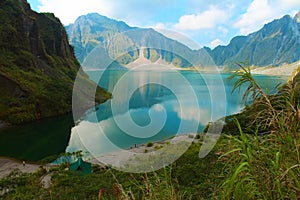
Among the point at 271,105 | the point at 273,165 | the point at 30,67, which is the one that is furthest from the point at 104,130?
the point at 30,67

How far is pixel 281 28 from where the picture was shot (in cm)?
18225

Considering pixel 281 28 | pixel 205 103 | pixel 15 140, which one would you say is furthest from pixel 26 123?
pixel 281 28

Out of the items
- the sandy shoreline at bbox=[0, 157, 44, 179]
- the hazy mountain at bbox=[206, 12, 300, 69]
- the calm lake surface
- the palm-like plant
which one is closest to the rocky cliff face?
the calm lake surface

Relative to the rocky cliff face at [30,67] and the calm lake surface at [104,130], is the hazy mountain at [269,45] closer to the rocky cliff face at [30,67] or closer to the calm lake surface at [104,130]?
the rocky cliff face at [30,67]

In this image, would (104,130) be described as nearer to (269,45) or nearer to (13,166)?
(13,166)

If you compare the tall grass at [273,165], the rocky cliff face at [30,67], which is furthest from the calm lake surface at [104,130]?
the tall grass at [273,165]

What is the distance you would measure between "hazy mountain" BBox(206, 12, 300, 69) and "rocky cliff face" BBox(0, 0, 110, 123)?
123 meters

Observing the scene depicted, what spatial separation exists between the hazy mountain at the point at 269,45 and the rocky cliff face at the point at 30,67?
123 m

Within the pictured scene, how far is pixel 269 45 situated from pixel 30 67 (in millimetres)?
183014

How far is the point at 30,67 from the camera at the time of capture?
38719 millimetres

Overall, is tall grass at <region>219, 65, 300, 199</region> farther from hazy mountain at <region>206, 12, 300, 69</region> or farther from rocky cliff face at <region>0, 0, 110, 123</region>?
hazy mountain at <region>206, 12, 300, 69</region>

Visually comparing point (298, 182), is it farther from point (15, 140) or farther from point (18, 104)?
point (18, 104)

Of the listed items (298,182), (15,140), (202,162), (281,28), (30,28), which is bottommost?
(15,140)

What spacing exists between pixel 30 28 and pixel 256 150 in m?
51.8
